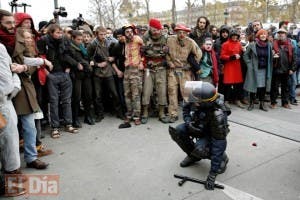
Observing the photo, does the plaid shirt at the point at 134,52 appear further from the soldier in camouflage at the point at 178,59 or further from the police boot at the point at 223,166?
the police boot at the point at 223,166

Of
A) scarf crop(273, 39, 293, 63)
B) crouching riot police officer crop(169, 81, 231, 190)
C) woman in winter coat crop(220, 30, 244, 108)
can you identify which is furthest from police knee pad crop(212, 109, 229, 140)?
scarf crop(273, 39, 293, 63)

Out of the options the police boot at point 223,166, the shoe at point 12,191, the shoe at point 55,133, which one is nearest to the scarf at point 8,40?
the shoe at point 12,191

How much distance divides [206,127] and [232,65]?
332cm

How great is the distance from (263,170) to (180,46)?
2768 millimetres

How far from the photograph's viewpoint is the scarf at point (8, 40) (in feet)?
11.0

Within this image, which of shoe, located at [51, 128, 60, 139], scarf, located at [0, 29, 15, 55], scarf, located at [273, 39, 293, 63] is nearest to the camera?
scarf, located at [0, 29, 15, 55]

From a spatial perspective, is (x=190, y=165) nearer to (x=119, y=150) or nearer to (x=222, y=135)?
(x=222, y=135)

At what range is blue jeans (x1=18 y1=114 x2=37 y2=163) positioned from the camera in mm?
3645

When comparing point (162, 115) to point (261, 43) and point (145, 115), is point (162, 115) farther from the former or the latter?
point (261, 43)

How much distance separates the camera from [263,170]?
11.8 ft

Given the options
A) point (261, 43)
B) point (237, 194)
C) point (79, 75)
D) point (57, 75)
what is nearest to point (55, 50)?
point (57, 75)

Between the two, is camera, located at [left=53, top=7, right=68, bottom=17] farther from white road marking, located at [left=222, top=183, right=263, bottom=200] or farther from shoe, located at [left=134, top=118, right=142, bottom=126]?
white road marking, located at [left=222, top=183, right=263, bottom=200]

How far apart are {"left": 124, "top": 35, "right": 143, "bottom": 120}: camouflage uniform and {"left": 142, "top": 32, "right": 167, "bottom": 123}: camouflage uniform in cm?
13

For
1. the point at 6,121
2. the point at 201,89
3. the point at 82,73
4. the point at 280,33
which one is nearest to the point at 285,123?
the point at 280,33
